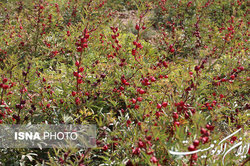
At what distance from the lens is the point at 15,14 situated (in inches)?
244

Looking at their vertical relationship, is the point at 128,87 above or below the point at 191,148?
below

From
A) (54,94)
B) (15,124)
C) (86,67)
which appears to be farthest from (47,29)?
(15,124)

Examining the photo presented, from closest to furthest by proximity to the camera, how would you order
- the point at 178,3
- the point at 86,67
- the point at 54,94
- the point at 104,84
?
the point at 54,94
the point at 104,84
the point at 86,67
the point at 178,3

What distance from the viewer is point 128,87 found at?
2.99 metres

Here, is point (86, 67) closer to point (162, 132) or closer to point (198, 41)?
point (162, 132)

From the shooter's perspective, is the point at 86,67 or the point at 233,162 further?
the point at 86,67

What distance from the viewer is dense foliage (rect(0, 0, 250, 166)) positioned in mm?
1897

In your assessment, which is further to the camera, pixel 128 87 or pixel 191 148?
pixel 128 87

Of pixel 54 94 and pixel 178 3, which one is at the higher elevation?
pixel 178 3

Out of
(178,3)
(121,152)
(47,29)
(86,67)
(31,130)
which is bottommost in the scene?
(121,152)

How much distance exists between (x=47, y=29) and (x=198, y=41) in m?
3.69

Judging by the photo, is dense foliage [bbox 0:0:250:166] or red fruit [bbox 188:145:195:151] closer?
A: red fruit [bbox 188:145:195:151]

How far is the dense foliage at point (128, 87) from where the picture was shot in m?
1.90

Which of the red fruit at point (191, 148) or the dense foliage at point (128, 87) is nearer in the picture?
the red fruit at point (191, 148)
